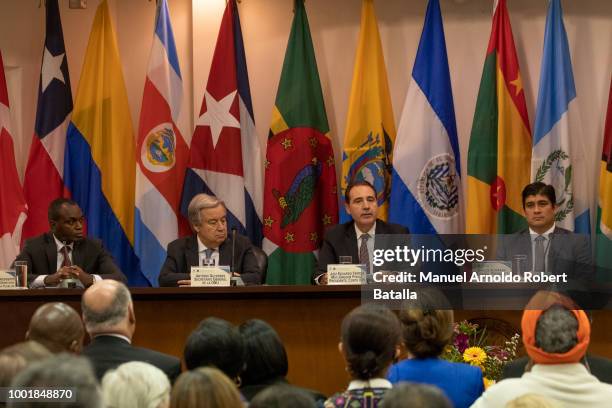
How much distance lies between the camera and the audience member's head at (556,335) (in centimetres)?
316

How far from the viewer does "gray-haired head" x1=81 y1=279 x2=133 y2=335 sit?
386 cm

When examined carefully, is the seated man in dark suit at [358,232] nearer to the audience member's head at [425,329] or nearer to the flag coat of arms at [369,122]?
the flag coat of arms at [369,122]

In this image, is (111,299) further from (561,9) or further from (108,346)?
(561,9)

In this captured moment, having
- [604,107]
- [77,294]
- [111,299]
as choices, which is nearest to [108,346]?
[111,299]

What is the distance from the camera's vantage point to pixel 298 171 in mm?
7812

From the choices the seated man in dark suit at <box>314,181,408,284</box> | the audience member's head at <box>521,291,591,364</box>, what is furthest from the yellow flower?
the seated man in dark suit at <box>314,181,408,284</box>

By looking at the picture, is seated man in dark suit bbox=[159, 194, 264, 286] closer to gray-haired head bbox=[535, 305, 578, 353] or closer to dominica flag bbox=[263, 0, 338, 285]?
dominica flag bbox=[263, 0, 338, 285]

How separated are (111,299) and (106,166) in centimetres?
423

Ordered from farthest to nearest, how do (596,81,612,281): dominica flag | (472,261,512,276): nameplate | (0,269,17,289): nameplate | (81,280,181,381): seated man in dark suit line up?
(596,81,612,281): dominica flag → (0,269,17,289): nameplate → (472,261,512,276): nameplate → (81,280,181,381): seated man in dark suit

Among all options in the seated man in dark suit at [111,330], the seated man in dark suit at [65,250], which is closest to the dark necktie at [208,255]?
the seated man in dark suit at [65,250]

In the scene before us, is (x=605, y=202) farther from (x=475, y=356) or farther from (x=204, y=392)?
(x=204, y=392)

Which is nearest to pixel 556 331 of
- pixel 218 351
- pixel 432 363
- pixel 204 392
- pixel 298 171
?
pixel 432 363

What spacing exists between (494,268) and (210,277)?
1.60 metres

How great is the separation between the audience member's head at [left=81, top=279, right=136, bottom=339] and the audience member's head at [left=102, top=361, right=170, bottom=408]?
94 centimetres
